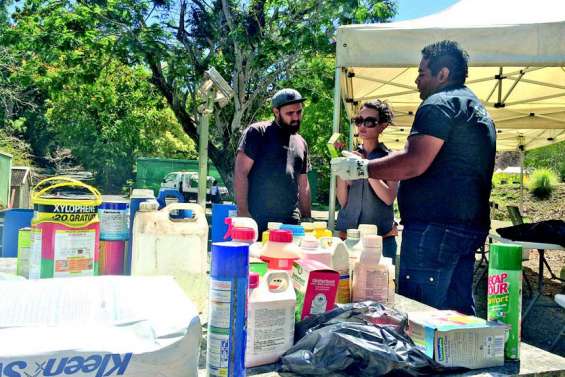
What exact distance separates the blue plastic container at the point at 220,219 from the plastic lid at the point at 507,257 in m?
0.94

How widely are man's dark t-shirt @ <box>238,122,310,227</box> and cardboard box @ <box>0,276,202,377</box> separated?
211cm

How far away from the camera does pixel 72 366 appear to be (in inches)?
33.9

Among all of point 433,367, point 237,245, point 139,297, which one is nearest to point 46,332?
point 139,297

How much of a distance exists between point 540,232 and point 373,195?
243cm

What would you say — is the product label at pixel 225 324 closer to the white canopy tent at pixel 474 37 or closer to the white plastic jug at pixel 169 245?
the white plastic jug at pixel 169 245

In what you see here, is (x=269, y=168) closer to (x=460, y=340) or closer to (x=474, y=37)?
(x=474, y=37)

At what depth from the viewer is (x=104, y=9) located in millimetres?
11945

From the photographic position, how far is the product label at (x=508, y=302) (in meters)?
1.31

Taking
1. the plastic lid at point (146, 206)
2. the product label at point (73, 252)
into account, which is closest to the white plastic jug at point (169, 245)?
the plastic lid at point (146, 206)

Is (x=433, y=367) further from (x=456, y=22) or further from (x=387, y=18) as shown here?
(x=387, y=18)

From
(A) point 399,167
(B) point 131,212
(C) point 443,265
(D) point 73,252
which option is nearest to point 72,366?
(D) point 73,252

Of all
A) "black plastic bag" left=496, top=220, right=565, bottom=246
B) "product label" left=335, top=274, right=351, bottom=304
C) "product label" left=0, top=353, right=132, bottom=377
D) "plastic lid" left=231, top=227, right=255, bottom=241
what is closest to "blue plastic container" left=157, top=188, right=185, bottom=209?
"plastic lid" left=231, top=227, right=255, bottom=241

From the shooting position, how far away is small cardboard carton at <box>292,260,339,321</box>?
1312mm

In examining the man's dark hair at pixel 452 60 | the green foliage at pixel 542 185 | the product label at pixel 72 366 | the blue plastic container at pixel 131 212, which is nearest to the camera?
the product label at pixel 72 366
